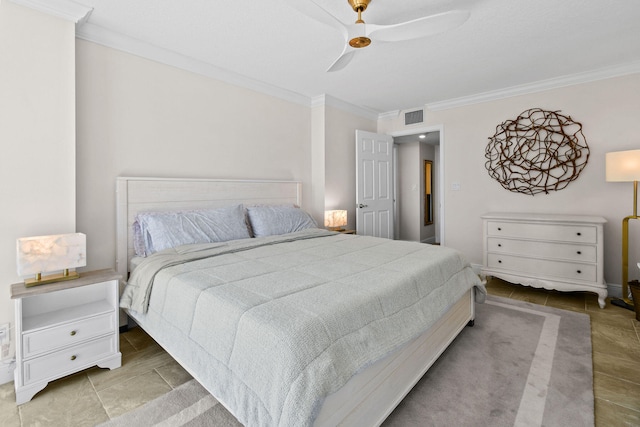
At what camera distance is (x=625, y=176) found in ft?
9.41

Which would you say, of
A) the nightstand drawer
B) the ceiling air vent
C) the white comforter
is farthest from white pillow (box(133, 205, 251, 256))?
the ceiling air vent

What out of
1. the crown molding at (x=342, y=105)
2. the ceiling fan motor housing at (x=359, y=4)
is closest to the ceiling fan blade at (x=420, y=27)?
the ceiling fan motor housing at (x=359, y=4)

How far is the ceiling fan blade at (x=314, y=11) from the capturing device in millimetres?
1724

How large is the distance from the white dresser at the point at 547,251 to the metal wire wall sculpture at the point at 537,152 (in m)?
0.49

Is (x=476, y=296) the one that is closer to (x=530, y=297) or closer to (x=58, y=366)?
(x=530, y=297)

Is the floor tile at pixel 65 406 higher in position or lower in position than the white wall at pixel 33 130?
lower

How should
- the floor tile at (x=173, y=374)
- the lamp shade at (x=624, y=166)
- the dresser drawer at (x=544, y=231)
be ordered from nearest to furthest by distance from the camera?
1. the floor tile at (x=173, y=374)
2. the lamp shade at (x=624, y=166)
3. the dresser drawer at (x=544, y=231)

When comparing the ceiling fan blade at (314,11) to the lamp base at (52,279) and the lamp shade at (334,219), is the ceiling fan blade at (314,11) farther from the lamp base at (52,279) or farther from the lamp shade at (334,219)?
the lamp shade at (334,219)

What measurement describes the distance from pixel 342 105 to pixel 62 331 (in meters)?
3.90

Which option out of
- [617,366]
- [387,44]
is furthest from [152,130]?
[617,366]

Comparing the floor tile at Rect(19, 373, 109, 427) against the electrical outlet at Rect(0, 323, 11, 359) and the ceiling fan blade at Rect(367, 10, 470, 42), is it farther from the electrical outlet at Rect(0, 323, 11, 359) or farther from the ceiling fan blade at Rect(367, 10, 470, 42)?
the ceiling fan blade at Rect(367, 10, 470, 42)

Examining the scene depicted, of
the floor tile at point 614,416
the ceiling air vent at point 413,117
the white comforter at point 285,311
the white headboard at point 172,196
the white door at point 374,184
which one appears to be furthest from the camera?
the ceiling air vent at point 413,117

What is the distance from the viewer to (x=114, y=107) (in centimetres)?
259

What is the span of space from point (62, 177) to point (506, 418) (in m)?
3.10
